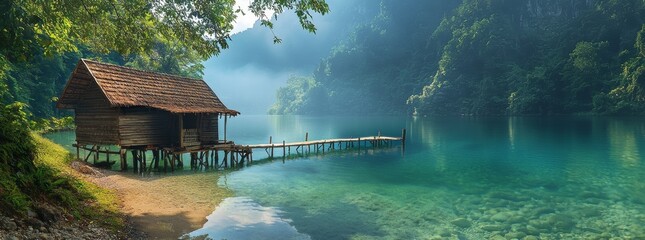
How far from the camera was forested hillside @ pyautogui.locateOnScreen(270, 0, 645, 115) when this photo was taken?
80062mm

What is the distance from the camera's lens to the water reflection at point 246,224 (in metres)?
12.0

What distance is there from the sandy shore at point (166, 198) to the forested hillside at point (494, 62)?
7923 cm

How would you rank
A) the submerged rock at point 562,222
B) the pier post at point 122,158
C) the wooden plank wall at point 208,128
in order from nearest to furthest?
the submerged rock at point 562,222
the pier post at point 122,158
the wooden plank wall at point 208,128

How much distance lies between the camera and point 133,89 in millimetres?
22797

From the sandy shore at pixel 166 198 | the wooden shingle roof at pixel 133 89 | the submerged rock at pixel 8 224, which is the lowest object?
the sandy shore at pixel 166 198

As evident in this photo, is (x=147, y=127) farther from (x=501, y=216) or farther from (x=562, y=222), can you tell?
(x=562, y=222)

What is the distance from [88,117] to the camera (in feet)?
76.2

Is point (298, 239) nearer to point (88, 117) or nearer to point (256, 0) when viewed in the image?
point (256, 0)

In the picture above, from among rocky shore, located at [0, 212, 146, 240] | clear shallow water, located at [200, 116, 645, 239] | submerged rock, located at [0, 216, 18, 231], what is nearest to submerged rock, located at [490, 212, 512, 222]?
clear shallow water, located at [200, 116, 645, 239]

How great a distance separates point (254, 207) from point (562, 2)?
124m

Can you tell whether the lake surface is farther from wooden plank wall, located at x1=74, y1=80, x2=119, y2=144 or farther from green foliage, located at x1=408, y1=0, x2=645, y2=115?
green foliage, located at x1=408, y1=0, x2=645, y2=115

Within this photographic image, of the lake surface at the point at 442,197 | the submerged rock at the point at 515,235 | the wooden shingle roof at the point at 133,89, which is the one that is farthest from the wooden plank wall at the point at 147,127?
the submerged rock at the point at 515,235

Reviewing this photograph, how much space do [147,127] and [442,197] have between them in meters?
17.6

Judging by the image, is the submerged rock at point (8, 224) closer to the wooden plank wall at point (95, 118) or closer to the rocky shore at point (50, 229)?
the rocky shore at point (50, 229)
